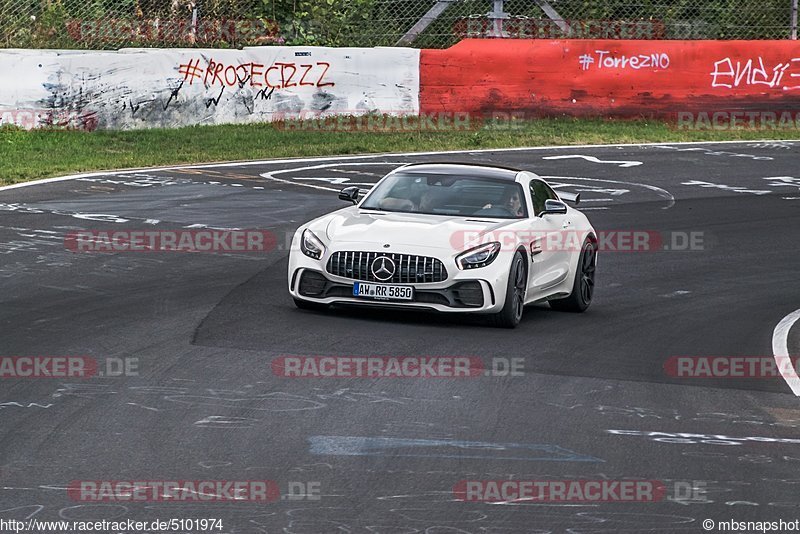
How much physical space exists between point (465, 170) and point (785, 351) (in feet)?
11.2

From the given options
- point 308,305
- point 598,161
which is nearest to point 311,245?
point 308,305

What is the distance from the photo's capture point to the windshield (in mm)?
12891

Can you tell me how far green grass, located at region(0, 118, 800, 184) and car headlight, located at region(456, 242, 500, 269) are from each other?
10.9 m

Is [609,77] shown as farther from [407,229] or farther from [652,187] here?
[407,229]

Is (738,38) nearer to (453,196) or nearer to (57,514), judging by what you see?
(453,196)

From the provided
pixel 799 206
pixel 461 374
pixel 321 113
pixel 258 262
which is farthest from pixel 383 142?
pixel 461 374

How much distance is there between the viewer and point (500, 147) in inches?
1086

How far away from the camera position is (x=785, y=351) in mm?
11812

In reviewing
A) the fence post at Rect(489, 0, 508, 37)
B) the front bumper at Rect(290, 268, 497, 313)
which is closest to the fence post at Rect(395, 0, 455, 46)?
the fence post at Rect(489, 0, 508, 37)

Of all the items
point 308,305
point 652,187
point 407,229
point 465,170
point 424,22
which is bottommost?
point 652,187

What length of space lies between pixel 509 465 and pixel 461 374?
2.48 metres
